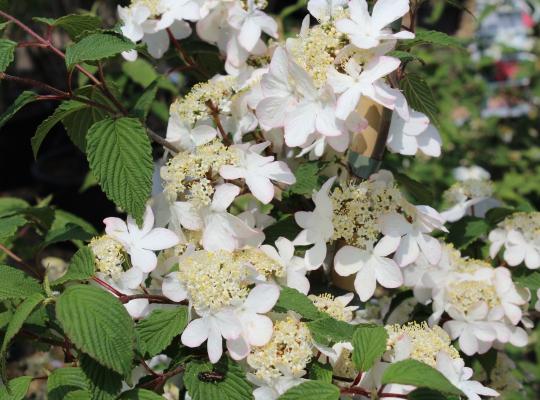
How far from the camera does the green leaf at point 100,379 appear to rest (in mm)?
666

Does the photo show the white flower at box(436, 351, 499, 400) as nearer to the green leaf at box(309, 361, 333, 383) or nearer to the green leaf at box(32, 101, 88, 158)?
the green leaf at box(309, 361, 333, 383)

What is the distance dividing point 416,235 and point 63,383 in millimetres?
422

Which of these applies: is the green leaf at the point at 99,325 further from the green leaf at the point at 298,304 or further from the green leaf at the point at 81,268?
the green leaf at the point at 298,304

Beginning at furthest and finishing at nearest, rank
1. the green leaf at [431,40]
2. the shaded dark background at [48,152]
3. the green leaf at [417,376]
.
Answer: the shaded dark background at [48,152] < the green leaf at [431,40] < the green leaf at [417,376]

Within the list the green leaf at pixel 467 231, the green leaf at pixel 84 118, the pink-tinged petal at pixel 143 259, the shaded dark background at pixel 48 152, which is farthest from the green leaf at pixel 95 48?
the shaded dark background at pixel 48 152

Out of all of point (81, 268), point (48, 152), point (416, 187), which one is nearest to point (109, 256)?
point (81, 268)

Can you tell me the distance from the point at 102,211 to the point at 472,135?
5.72 feet

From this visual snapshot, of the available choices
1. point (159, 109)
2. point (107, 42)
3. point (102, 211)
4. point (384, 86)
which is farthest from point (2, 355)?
point (102, 211)

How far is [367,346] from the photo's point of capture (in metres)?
0.67

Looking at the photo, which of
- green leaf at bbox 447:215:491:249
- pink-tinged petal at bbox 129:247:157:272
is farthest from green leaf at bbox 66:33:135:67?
green leaf at bbox 447:215:491:249

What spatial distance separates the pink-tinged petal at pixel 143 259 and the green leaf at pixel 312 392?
201mm

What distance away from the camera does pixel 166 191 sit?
0.78 meters

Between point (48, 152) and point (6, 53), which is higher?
point (6, 53)

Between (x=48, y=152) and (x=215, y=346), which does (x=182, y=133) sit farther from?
(x=48, y=152)
